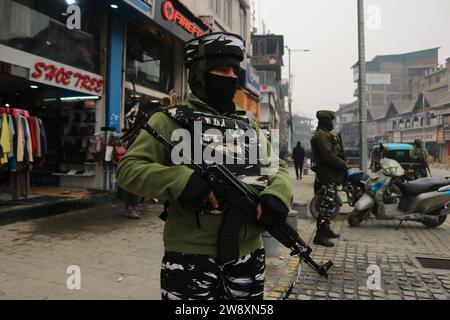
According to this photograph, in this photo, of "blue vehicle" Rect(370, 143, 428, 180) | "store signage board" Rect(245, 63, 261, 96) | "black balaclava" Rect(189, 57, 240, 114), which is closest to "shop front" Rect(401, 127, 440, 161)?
"store signage board" Rect(245, 63, 261, 96)

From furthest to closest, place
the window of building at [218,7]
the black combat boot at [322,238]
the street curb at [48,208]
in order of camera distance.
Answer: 1. the window of building at [218,7]
2. the street curb at [48,208]
3. the black combat boot at [322,238]

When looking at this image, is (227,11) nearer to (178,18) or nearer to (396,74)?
(178,18)

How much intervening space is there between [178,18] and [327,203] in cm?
666

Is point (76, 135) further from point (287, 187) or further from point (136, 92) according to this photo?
point (287, 187)

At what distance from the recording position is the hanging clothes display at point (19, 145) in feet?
18.9

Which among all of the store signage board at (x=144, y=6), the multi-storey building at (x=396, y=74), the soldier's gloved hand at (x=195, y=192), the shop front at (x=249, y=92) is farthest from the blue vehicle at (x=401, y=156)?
the multi-storey building at (x=396, y=74)

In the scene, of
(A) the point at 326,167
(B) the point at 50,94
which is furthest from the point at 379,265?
(B) the point at 50,94

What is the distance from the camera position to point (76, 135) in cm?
855

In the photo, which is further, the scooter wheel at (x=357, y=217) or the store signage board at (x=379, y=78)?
the store signage board at (x=379, y=78)

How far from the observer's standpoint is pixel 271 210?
1620 millimetres

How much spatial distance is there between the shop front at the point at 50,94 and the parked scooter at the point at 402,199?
5854mm

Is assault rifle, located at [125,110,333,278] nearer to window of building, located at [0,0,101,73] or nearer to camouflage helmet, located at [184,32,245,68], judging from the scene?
camouflage helmet, located at [184,32,245,68]

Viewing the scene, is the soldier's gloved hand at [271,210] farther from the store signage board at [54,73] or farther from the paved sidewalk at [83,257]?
the store signage board at [54,73]
